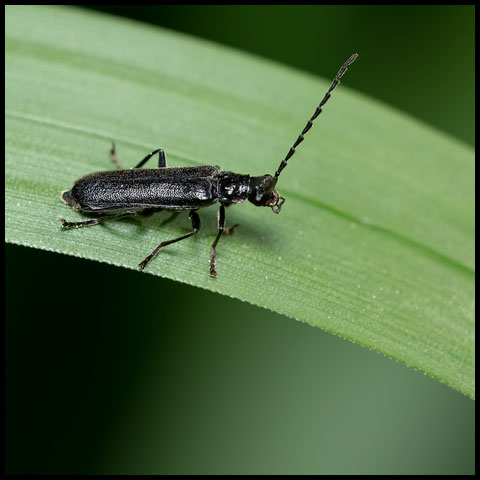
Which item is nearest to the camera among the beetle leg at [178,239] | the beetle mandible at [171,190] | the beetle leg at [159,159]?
the beetle leg at [178,239]

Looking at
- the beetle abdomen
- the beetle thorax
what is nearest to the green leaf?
the beetle abdomen

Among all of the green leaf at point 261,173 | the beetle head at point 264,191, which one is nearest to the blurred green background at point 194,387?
the green leaf at point 261,173

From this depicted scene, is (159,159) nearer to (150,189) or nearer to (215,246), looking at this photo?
(150,189)

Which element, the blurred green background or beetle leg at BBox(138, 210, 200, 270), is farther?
the blurred green background

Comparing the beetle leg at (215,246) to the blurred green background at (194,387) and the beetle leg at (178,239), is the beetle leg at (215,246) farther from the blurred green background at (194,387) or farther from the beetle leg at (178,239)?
the blurred green background at (194,387)

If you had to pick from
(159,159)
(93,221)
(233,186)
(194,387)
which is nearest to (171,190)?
(159,159)

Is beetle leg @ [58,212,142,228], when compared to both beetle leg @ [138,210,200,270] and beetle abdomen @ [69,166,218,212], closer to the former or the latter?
beetle abdomen @ [69,166,218,212]

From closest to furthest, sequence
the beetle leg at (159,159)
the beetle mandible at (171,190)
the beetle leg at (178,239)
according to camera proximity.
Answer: the beetle leg at (178,239)
the beetle mandible at (171,190)
the beetle leg at (159,159)
